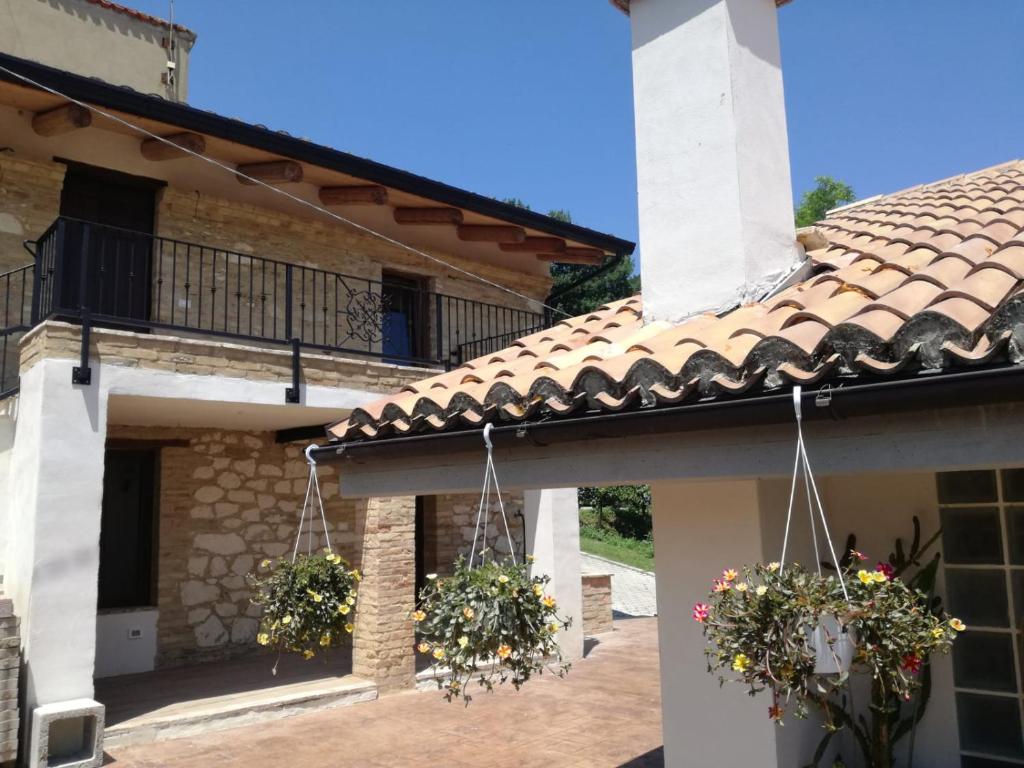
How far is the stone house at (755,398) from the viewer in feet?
8.76

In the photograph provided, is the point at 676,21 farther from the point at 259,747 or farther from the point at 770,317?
the point at 259,747

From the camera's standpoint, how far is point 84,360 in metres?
7.32

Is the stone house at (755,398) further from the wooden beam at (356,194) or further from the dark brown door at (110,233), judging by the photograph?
the dark brown door at (110,233)

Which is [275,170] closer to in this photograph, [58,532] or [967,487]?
[58,532]

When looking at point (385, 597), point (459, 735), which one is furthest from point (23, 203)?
point (459, 735)

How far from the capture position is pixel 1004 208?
4.89 m

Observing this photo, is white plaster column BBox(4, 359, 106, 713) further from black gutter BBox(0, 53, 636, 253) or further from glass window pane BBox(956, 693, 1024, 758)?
glass window pane BBox(956, 693, 1024, 758)

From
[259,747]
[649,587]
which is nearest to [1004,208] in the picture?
[259,747]

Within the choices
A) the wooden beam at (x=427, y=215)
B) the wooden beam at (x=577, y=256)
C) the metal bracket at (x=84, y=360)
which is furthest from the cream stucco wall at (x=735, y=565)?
the wooden beam at (x=577, y=256)

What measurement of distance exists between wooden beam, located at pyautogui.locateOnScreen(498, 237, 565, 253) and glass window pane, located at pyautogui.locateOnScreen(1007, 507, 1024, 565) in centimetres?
982

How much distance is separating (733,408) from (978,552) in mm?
2221

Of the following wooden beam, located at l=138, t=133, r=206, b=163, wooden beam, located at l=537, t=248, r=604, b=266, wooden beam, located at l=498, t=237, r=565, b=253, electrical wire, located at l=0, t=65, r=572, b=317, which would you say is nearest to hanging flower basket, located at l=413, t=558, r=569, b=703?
electrical wire, located at l=0, t=65, r=572, b=317

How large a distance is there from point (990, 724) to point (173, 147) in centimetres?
937

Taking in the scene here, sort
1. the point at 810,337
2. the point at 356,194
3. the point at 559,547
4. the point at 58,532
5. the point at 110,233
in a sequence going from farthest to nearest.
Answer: the point at 559,547 < the point at 356,194 < the point at 110,233 < the point at 58,532 < the point at 810,337
